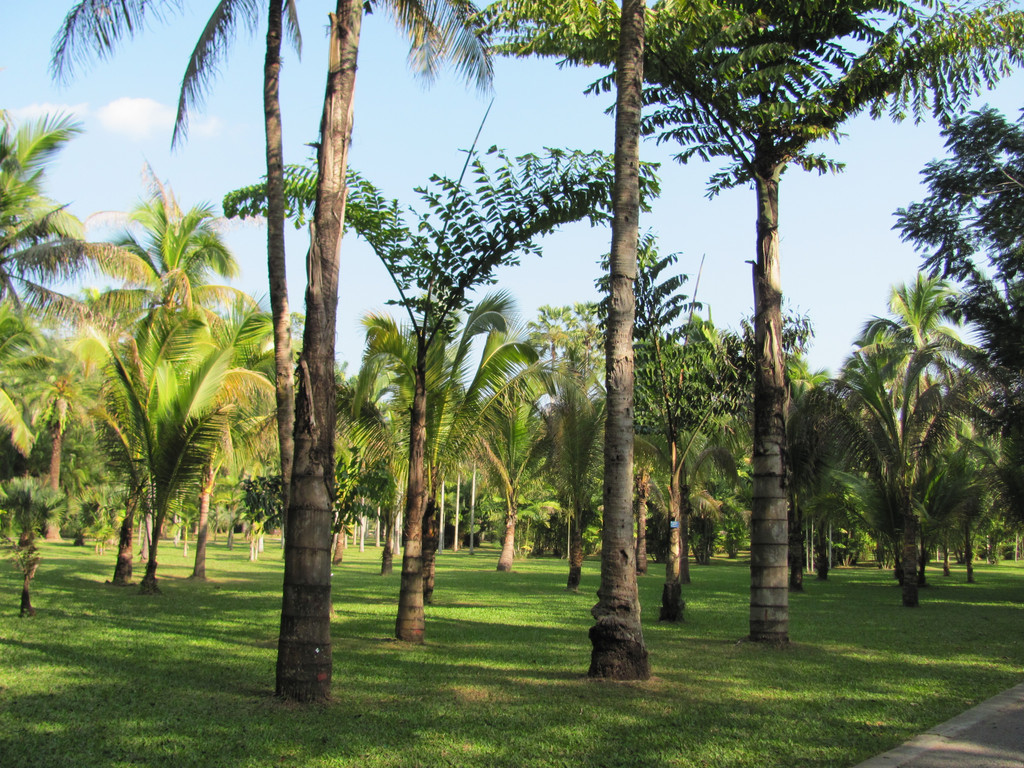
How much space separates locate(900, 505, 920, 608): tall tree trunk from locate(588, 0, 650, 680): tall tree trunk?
1348cm

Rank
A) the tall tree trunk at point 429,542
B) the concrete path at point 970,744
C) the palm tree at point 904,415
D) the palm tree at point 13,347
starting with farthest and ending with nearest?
the palm tree at point 13,347 → the palm tree at point 904,415 → the tall tree trunk at point 429,542 → the concrete path at point 970,744

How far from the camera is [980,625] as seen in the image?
1419 cm

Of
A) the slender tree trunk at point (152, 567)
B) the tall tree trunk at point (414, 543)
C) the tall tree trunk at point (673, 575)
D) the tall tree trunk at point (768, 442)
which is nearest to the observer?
the tall tree trunk at point (414, 543)

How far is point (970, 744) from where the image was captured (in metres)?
5.58

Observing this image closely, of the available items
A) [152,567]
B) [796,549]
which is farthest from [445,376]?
[796,549]

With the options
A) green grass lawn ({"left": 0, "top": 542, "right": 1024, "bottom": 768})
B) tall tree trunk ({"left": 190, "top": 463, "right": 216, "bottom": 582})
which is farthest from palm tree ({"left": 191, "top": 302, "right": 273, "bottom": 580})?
green grass lawn ({"left": 0, "top": 542, "right": 1024, "bottom": 768})

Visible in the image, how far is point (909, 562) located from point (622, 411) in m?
14.1

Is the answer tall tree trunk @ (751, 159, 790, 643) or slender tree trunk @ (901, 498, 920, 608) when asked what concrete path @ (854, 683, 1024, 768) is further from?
slender tree trunk @ (901, 498, 920, 608)

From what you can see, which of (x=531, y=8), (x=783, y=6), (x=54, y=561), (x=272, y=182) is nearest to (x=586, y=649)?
(x=272, y=182)

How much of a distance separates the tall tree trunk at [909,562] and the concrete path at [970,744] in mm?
12580

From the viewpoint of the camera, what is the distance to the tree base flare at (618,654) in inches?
294

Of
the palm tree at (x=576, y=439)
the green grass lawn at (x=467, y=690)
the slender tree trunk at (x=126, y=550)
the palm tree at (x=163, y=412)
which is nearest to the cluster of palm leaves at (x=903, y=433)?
the green grass lawn at (x=467, y=690)

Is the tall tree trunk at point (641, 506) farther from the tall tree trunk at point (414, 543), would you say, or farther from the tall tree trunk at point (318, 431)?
the tall tree trunk at point (318, 431)

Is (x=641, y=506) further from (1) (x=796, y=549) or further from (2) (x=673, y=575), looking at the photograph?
(2) (x=673, y=575)
